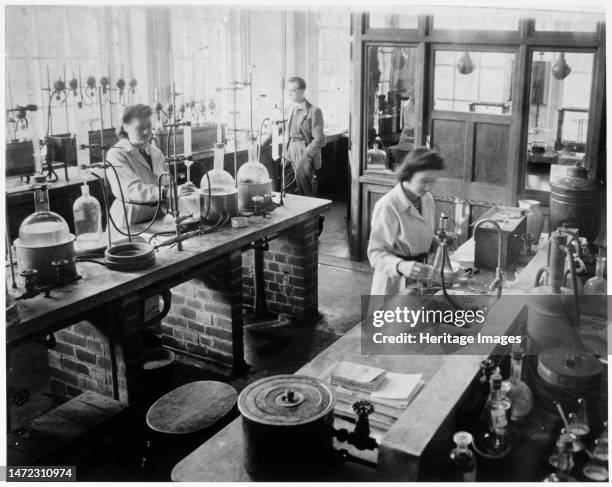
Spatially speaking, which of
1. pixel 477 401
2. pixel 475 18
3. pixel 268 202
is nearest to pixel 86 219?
pixel 268 202

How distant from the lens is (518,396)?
87.4 inches

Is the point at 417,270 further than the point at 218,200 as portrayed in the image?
No

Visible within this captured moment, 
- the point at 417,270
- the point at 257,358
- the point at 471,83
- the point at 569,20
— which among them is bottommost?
the point at 257,358

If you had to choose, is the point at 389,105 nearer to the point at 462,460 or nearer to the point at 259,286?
the point at 259,286

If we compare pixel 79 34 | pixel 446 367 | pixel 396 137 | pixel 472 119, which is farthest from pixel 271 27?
pixel 446 367

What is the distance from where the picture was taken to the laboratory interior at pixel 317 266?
2068 mm

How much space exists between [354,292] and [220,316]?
5.55ft

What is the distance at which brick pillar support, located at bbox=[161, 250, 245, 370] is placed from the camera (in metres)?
4.13

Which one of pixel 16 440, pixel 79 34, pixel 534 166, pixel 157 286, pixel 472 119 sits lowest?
pixel 16 440

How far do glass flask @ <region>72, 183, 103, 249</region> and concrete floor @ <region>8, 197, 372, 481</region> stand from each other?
0.91 m

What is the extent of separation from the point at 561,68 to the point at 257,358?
3104mm

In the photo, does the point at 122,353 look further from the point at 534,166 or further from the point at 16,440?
the point at 534,166

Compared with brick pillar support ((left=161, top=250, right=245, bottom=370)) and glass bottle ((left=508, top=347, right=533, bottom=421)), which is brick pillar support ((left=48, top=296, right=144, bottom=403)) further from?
glass bottle ((left=508, top=347, right=533, bottom=421))

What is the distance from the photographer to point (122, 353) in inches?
136
